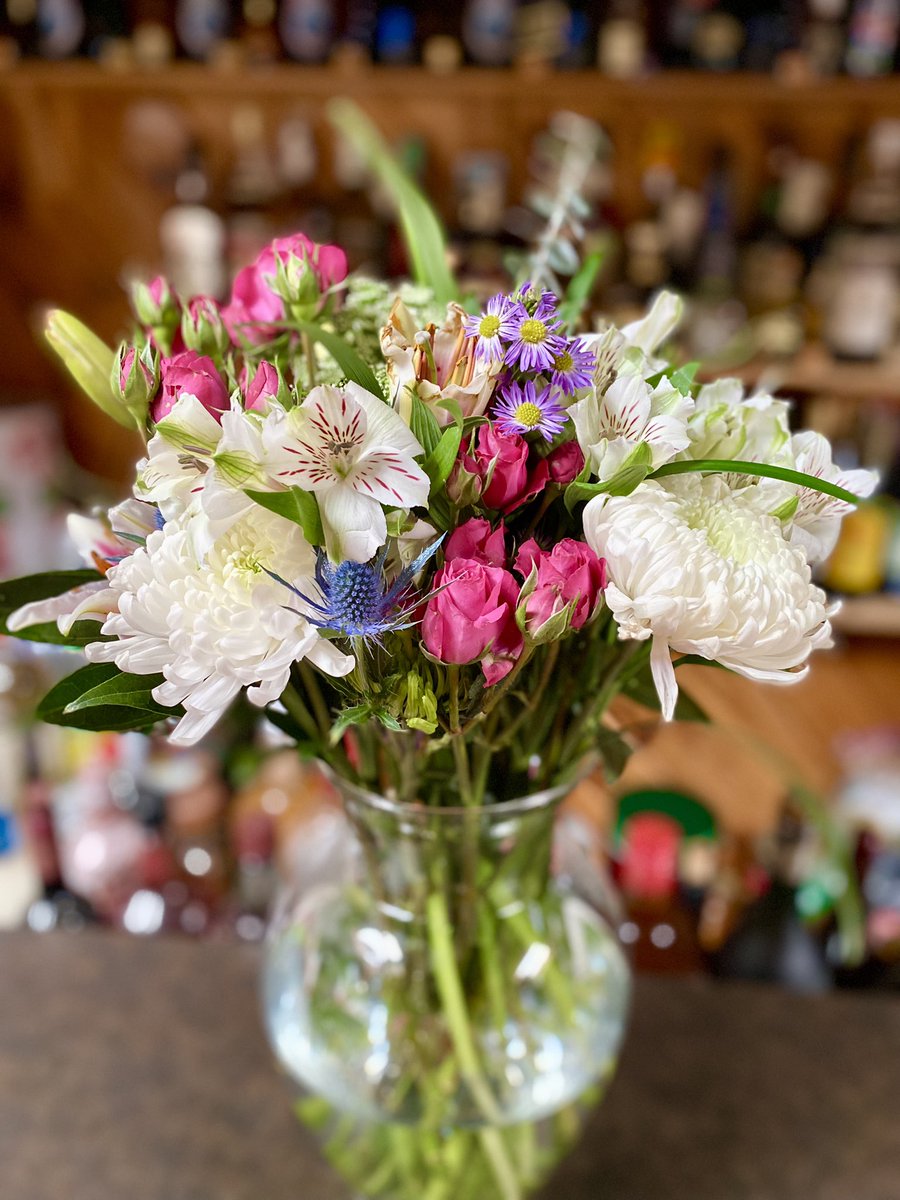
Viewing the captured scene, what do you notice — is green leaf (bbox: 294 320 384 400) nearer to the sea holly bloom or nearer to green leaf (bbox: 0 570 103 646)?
the sea holly bloom

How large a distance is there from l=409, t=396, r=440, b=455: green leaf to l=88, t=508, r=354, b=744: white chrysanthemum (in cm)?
6

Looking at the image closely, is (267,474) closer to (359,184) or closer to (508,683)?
(508,683)

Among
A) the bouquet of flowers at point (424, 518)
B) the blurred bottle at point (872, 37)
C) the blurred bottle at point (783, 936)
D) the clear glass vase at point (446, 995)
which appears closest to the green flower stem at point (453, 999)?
the clear glass vase at point (446, 995)

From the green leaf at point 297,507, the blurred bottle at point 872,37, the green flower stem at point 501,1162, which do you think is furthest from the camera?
the blurred bottle at point 872,37

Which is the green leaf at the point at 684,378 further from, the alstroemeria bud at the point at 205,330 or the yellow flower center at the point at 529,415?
the alstroemeria bud at the point at 205,330

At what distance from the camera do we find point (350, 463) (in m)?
0.38

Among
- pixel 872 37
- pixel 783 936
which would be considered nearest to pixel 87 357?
Answer: pixel 783 936

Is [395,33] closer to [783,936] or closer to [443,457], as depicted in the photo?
[783,936]

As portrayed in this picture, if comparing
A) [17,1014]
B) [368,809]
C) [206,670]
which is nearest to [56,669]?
[17,1014]

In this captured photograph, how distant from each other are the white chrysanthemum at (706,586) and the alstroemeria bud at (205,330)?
191 millimetres

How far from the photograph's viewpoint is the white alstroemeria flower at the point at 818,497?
0.44m

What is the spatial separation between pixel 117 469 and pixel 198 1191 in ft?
6.14

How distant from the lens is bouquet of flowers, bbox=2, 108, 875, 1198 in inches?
14.9

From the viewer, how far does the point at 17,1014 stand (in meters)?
0.79
